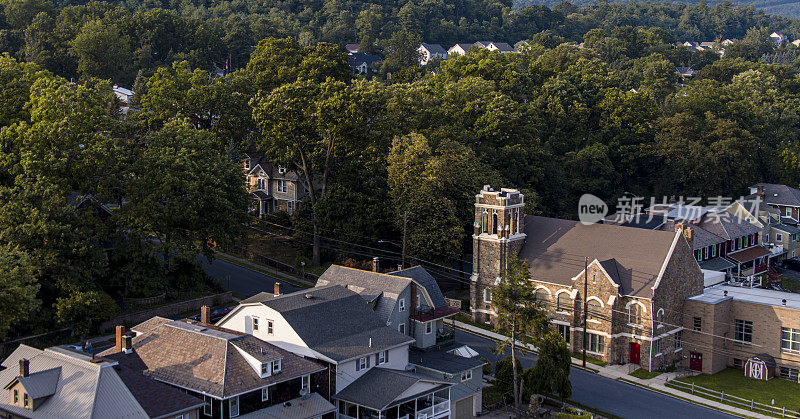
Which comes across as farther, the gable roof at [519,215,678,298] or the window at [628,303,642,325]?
the gable roof at [519,215,678,298]

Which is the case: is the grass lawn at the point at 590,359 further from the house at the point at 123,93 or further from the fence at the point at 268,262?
the house at the point at 123,93

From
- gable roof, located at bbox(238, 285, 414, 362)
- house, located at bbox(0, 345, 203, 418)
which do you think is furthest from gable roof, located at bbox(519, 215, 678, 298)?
house, located at bbox(0, 345, 203, 418)

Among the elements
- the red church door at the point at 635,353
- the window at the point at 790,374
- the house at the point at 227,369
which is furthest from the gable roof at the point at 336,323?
the window at the point at 790,374

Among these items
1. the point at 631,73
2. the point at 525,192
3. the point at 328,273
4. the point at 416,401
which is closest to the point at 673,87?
the point at 631,73

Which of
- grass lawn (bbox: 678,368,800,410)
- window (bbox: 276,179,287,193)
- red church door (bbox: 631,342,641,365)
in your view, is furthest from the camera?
window (bbox: 276,179,287,193)

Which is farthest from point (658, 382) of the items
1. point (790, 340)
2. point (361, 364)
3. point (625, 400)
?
point (361, 364)

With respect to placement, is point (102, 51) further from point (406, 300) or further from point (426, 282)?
point (406, 300)

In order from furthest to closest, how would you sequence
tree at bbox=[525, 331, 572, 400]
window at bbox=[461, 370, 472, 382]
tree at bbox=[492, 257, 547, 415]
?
tree at bbox=[492, 257, 547, 415] → tree at bbox=[525, 331, 572, 400] → window at bbox=[461, 370, 472, 382]

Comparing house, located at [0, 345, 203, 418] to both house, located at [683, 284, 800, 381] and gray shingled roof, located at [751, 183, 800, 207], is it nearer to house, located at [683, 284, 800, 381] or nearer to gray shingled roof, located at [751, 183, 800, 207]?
house, located at [683, 284, 800, 381]
